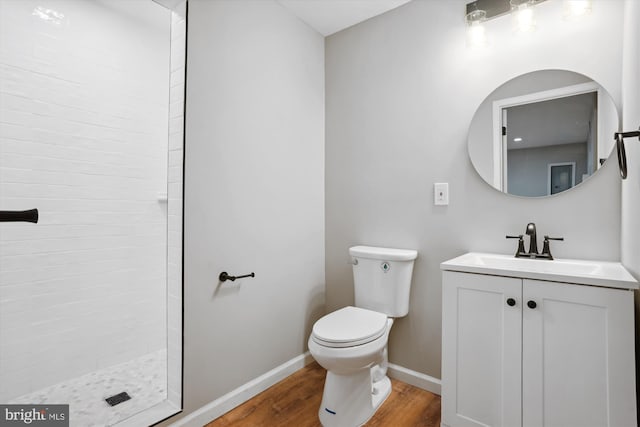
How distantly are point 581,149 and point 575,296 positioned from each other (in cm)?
78

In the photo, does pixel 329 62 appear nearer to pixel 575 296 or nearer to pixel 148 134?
pixel 148 134

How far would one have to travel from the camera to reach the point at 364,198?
2.31 meters

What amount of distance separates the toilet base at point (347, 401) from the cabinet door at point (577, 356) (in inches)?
27.9

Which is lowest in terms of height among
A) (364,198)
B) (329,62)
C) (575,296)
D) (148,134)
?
(575,296)

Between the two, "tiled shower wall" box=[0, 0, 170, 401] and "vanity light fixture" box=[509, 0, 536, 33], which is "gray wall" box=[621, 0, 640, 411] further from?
"tiled shower wall" box=[0, 0, 170, 401]

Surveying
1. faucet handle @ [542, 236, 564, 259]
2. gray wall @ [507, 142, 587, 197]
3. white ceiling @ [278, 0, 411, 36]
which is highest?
white ceiling @ [278, 0, 411, 36]

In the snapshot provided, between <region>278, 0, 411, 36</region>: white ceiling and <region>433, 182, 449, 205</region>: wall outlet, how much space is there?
120 cm

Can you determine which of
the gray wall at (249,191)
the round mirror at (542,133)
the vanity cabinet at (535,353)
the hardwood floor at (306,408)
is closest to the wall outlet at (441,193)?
the round mirror at (542,133)

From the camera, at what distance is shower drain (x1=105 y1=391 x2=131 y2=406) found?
1793 mm

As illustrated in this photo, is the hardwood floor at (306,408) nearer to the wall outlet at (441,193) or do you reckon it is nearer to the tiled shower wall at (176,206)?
the tiled shower wall at (176,206)

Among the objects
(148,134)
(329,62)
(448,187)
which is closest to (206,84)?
(148,134)

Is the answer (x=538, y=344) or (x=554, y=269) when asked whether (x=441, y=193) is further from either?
(x=538, y=344)

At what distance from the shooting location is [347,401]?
1.65m

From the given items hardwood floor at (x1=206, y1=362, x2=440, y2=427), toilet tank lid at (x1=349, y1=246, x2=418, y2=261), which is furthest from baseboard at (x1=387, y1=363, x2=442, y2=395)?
toilet tank lid at (x1=349, y1=246, x2=418, y2=261)
